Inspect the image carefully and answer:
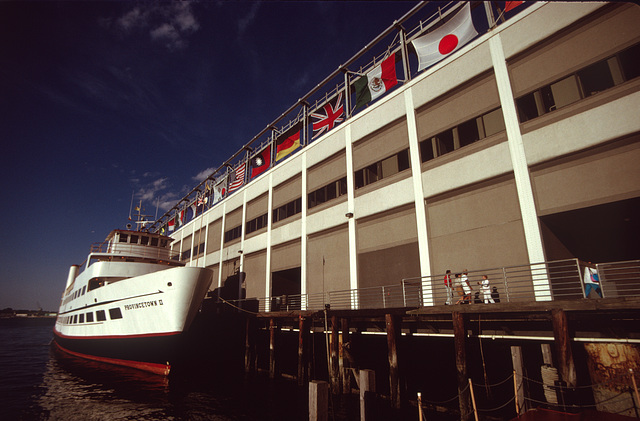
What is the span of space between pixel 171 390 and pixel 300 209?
12948 mm

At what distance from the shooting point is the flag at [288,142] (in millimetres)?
26875

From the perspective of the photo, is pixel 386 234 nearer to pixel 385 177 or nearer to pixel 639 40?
pixel 385 177

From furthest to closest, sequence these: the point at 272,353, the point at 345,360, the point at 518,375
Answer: the point at 272,353
the point at 345,360
the point at 518,375

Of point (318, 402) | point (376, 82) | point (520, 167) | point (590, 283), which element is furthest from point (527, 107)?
point (318, 402)

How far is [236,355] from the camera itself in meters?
22.5

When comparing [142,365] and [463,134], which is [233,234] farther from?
[463,134]

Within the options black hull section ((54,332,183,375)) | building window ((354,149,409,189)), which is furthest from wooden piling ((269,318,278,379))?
building window ((354,149,409,189))

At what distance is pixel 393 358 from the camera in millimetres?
12484

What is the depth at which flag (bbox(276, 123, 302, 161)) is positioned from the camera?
26.9 metres

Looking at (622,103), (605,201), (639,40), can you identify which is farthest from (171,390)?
(639,40)

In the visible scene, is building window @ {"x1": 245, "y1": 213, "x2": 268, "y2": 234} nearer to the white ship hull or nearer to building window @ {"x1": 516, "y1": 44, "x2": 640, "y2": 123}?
the white ship hull

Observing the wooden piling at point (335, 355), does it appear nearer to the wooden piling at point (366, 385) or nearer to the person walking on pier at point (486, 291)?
the wooden piling at point (366, 385)

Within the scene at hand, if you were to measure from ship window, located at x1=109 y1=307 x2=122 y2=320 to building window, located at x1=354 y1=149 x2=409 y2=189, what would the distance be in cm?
1492

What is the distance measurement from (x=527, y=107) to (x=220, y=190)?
28401 mm
